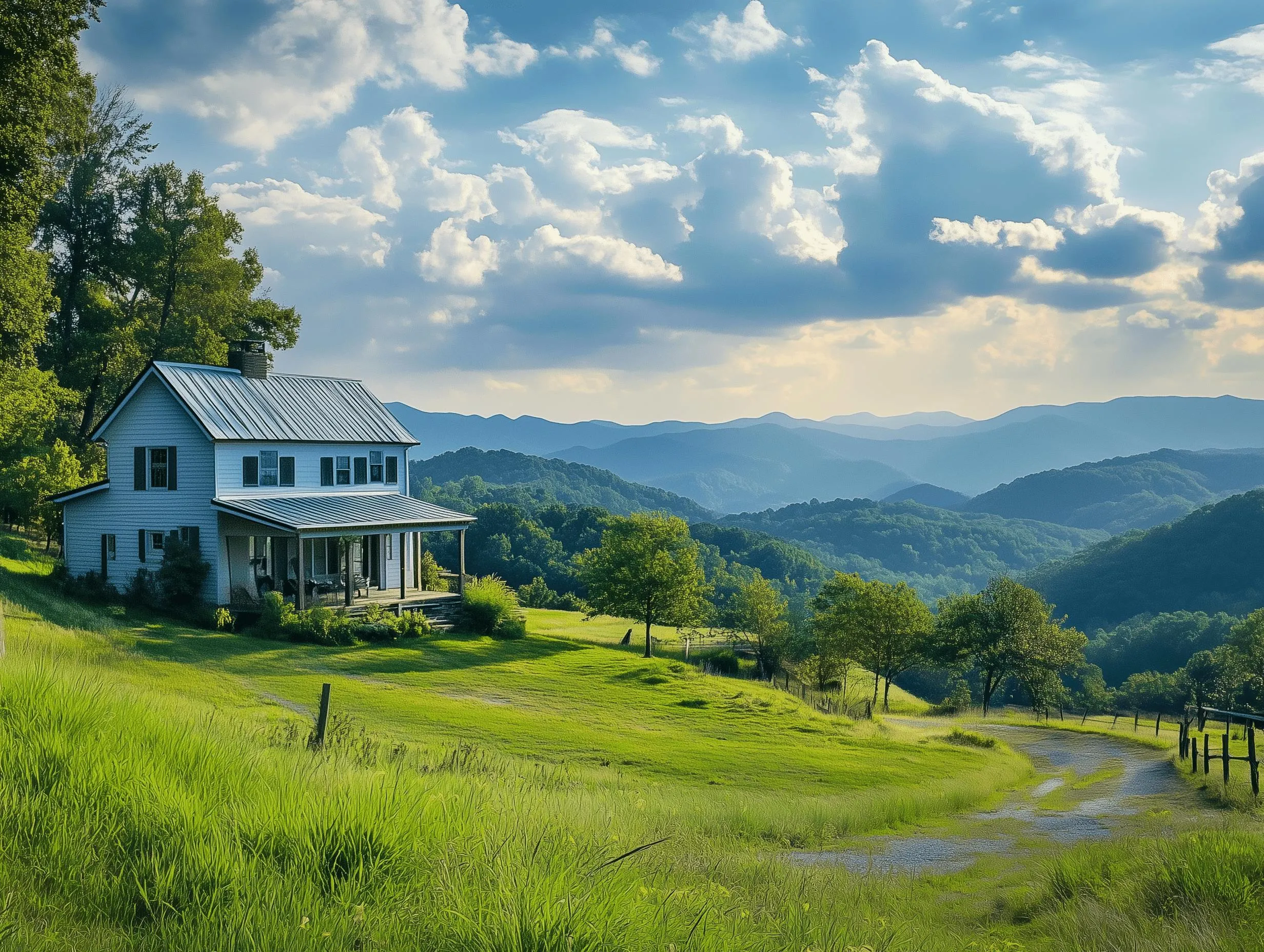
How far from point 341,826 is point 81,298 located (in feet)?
161

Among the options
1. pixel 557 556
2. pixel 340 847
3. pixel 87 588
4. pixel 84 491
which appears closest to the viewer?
pixel 340 847

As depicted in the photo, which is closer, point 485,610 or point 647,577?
point 485,610

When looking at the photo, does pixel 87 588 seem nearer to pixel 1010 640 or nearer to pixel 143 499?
pixel 143 499

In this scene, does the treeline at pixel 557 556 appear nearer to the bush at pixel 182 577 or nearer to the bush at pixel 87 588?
the bush at pixel 182 577

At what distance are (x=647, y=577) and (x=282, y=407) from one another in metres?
18.0

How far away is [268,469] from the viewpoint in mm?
36375

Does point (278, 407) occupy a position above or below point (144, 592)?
above

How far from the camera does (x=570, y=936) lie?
Answer: 4.19 m

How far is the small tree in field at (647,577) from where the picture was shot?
4506 centimetres

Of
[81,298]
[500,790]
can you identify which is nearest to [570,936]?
[500,790]

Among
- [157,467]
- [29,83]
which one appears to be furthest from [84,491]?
[29,83]

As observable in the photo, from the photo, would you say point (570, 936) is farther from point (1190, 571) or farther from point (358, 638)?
point (1190, 571)

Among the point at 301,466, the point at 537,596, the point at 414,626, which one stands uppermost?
the point at 301,466

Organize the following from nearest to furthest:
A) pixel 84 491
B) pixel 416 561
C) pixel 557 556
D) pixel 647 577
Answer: pixel 84 491, pixel 416 561, pixel 647 577, pixel 557 556
